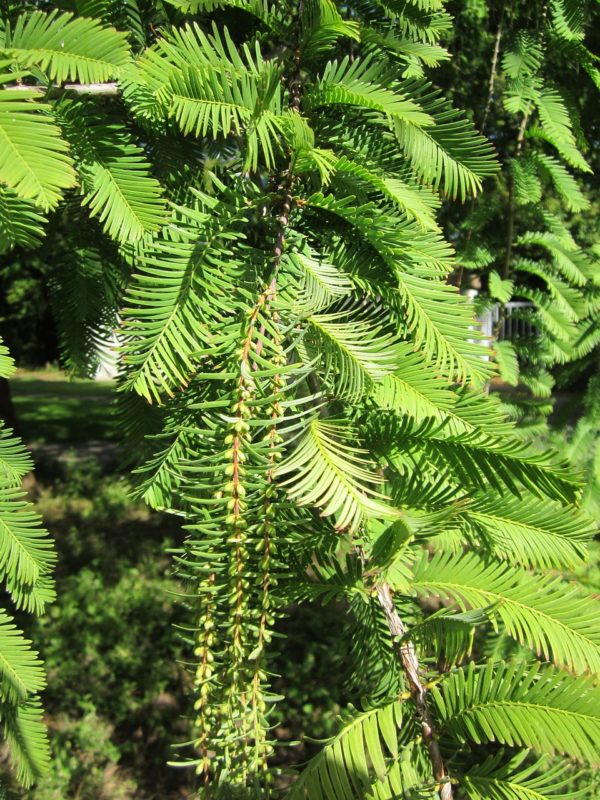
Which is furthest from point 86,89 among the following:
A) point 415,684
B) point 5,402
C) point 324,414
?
point 5,402

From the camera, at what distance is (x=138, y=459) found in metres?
1.28

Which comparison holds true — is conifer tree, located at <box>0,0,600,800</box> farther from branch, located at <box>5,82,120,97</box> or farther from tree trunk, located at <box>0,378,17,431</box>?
tree trunk, located at <box>0,378,17,431</box>

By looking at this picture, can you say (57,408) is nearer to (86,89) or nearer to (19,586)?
(86,89)

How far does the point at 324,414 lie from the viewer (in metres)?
0.86

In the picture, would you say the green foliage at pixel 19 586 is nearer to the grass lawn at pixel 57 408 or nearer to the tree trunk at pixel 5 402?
the tree trunk at pixel 5 402

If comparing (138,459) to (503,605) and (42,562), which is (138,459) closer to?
(42,562)

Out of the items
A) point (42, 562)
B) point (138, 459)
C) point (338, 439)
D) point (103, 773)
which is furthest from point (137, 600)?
point (338, 439)

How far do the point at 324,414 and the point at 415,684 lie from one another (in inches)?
13.6

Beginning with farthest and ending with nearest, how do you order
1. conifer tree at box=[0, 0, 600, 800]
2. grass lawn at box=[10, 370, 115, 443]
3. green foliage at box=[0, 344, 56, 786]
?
grass lawn at box=[10, 370, 115, 443] < green foliage at box=[0, 344, 56, 786] < conifer tree at box=[0, 0, 600, 800]

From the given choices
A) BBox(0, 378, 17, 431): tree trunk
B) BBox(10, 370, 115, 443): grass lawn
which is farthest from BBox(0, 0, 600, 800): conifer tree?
BBox(10, 370, 115, 443): grass lawn

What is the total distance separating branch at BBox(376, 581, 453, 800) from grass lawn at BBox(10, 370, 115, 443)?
6.30 metres

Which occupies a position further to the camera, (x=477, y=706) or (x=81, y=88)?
(x=81, y=88)

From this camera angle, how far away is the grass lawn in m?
9.24

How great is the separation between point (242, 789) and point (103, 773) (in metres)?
3.15
